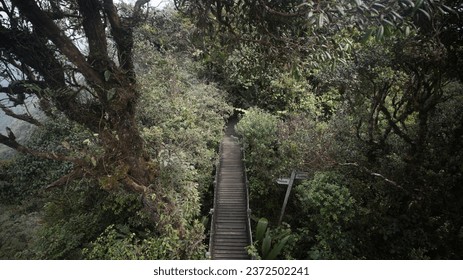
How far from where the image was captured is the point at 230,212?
12.0 m

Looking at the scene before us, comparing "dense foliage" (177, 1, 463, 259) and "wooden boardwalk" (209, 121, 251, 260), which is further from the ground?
"dense foliage" (177, 1, 463, 259)

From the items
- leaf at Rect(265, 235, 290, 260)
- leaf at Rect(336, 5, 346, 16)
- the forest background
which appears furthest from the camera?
leaf at Rect(265, 235, 290, 260)

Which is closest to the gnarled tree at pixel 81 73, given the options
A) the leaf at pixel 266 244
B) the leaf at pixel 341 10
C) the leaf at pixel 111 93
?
the leaf at pixel 111 93

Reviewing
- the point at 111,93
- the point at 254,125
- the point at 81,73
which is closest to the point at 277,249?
the point at 254,125

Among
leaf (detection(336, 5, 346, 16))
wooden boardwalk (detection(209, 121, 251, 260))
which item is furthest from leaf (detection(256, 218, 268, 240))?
leaf (detection(336, 5, 346, 16))

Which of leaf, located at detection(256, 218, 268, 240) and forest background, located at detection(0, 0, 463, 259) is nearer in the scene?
forest background, located at detection(0, 0, 463, 259)

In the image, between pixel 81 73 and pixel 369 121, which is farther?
pixel 369 121

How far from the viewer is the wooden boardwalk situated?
10375 mm

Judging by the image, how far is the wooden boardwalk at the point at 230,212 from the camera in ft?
34.0

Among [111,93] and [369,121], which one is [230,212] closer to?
[369,121]

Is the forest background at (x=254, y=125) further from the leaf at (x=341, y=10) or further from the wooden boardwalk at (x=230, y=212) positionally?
the wooden boardwalk at (x=230, y=212)

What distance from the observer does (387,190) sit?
769cm

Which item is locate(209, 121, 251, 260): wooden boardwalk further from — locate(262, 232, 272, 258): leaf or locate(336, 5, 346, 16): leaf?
locate(336, 5, 346, 16): leaf

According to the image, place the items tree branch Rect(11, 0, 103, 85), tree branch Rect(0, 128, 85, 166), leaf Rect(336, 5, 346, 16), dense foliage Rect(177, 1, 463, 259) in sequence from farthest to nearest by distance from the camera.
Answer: tree branch Rect(0, 128, 85, 166) → tree branch Rect(11, 0, 103, 85) → dense foliage Rect(177, 1, 463, 259) → leaf Rect(336, 5, 346, 16)
